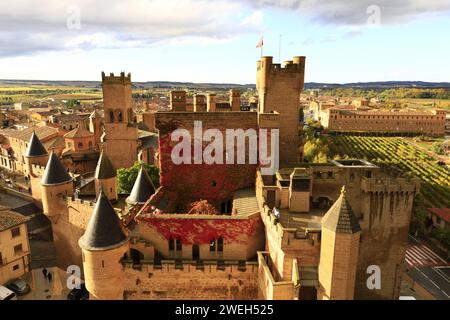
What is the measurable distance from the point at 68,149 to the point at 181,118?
4821cm

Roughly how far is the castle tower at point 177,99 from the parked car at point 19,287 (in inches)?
966

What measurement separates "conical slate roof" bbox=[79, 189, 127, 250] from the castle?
66mm

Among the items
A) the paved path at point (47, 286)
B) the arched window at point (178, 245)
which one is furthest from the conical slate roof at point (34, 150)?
the arched window at point (178, 245)

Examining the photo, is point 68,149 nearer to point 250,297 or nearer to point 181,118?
point 181,118

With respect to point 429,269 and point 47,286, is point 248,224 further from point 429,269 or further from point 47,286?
point 429,269

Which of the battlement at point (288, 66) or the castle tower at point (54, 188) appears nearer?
the battlement at point (288, 66)

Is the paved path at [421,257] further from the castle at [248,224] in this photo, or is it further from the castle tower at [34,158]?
the castle tower at [34,158]

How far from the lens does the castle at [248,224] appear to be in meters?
20.5

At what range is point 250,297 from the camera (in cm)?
2470

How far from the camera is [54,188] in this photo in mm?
36781

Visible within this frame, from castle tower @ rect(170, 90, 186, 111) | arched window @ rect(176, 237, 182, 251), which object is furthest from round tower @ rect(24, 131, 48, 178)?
arched window @ rect(176, 237, 182, 251)

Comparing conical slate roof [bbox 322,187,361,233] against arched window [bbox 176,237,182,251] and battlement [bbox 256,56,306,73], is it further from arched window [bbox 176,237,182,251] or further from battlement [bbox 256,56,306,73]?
battlement [bbox 256,56,306,73]

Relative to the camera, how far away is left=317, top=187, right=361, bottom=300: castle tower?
18.4 m
